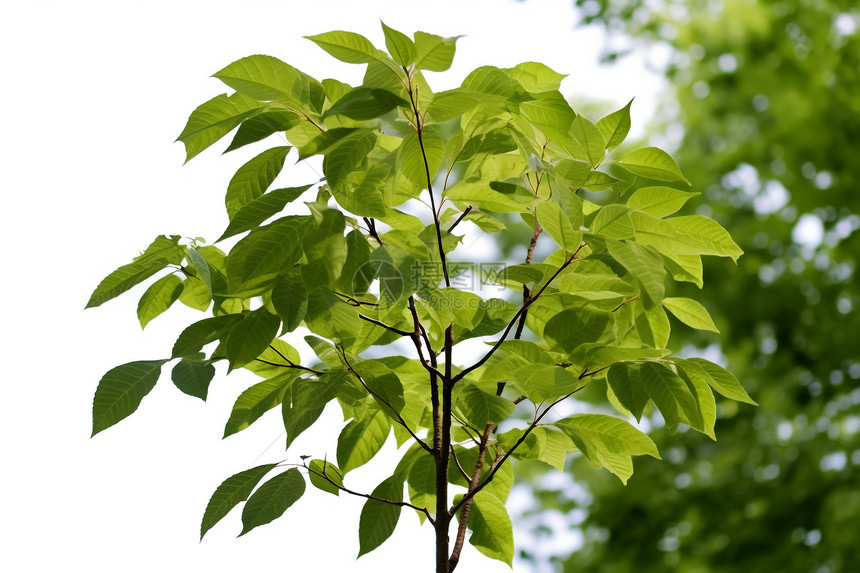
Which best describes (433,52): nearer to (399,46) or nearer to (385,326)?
(399,46)

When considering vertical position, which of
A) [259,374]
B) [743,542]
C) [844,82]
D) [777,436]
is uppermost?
[844,82]

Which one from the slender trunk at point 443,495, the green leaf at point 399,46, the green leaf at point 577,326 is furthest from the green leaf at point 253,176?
the green leaf at point 577,326

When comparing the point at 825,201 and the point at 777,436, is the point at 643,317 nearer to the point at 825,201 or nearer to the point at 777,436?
the point at 825,201

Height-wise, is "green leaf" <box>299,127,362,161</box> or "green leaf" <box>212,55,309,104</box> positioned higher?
"green leaf" <box>212,55,309,104</box>

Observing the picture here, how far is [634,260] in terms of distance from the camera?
811mm

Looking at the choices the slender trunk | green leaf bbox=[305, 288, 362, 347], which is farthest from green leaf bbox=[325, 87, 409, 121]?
the slender trunk

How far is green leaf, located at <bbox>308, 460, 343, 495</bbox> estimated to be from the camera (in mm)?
1042

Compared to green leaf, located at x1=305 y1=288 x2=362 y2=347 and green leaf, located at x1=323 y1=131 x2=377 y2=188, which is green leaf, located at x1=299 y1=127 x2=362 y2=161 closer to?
green leaf, located at x1=323 y1=131 x2=377 y2=188

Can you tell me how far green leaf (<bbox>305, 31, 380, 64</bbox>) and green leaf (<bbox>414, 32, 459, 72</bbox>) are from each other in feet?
0.17

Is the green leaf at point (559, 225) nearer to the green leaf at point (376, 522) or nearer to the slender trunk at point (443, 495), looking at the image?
the slender trunk at point (443, 495)

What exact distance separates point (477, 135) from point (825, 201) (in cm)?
428

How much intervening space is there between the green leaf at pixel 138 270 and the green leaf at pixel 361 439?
363mm

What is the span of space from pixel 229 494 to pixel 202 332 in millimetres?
234

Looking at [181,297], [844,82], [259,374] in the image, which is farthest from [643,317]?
[844,82]
